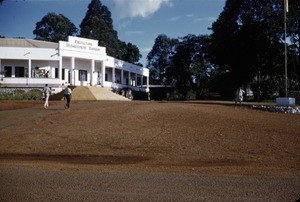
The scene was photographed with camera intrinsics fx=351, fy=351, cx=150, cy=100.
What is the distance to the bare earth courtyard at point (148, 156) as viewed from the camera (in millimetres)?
7203

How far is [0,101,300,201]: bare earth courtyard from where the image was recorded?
23.6 ft

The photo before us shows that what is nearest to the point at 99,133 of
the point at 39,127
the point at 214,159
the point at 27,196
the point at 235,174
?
the point at 39,127

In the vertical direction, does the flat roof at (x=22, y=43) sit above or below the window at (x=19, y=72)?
above

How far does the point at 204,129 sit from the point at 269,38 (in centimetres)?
2711

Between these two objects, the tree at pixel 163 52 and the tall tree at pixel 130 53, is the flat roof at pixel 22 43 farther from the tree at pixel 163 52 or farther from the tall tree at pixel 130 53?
the tall tree at pixel 130 53

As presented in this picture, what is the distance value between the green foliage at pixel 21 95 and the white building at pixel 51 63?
1.75m

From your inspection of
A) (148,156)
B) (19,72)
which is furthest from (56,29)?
(148,156)

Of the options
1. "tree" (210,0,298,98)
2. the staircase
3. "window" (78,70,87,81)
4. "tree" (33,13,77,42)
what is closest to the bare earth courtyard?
the staircase

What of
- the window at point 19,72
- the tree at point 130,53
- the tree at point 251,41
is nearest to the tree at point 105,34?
the tree at point 130,53

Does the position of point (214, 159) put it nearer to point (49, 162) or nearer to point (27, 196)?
point (49, 162)

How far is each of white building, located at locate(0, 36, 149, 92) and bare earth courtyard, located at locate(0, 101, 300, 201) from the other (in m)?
15.9

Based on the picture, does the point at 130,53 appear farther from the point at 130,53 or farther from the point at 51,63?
the point at 51,63

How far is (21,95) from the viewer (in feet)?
102

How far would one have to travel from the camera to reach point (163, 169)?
972 centimetres
